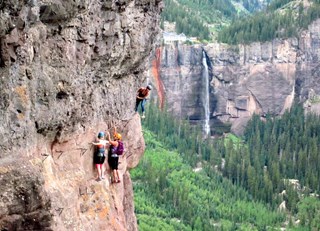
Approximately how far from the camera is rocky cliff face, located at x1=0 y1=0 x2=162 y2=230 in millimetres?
19312

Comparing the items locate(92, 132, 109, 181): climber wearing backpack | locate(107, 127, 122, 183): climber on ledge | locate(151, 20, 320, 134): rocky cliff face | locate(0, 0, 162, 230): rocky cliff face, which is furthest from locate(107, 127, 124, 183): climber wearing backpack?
locate(151, 20, 320, 134): rocky cliff face

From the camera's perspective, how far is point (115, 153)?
27.8m

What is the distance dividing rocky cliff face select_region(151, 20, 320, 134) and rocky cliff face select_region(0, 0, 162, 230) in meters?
102

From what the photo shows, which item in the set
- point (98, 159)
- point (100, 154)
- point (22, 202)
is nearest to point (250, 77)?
point (98, 159)

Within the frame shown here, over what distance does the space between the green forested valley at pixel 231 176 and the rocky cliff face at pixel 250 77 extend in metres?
3.78

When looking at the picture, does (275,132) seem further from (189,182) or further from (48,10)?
(48,10)

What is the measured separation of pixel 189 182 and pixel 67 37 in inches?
3073

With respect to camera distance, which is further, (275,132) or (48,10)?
(275,132)

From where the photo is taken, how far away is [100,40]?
25859 millimetres

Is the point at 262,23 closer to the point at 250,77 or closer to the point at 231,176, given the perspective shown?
the point at 250,77

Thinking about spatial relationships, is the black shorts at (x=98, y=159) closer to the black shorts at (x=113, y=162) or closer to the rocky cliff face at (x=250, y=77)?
the black shorts at (x=113, y=162)

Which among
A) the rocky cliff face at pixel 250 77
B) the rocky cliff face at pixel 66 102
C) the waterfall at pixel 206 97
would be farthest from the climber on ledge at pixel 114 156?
the waterfall at pixel 206 97

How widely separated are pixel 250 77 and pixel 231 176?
28931 mm

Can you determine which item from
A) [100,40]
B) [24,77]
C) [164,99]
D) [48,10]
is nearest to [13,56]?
[24,77]
